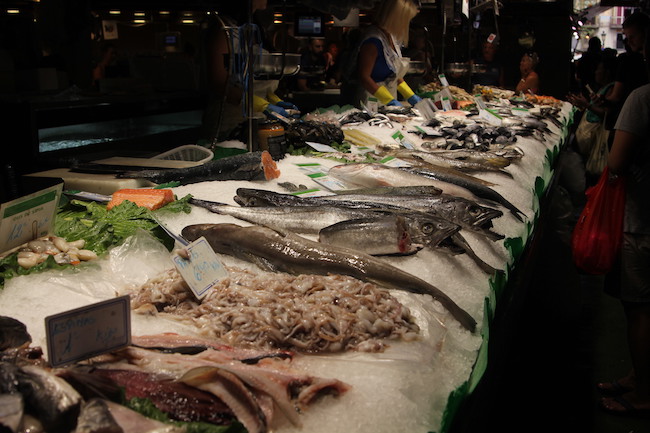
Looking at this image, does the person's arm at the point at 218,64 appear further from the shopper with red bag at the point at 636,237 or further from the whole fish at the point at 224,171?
the shopper with red bag at the point at 636,237

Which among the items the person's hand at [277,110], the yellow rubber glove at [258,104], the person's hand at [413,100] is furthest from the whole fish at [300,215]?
the person's hand at [413,100]

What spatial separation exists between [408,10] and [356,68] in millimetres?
947

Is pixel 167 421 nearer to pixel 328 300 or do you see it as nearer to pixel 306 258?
pixel 328 300

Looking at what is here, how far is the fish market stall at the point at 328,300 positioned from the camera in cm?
143

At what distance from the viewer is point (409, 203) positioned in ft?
9.50

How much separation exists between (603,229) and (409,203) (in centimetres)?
142

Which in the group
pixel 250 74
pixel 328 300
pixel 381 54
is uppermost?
pixel 381 54

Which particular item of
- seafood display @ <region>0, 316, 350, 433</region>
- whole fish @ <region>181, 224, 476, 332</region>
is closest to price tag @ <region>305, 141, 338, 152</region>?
whole fish @ <region>181, 224, 476, 332</region>

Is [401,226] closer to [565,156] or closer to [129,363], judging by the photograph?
[129,363]

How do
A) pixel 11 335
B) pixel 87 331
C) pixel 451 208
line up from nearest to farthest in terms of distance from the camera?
pixel 87 331, pixel 11 335, pixel 451 208

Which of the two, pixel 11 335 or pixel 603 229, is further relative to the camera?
pixel 603 229

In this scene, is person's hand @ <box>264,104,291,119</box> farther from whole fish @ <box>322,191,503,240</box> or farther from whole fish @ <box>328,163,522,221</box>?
whole fish @ <box>322,191,503,240</box>

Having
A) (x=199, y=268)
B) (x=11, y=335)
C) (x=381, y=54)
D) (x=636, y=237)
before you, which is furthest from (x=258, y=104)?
(x=11, y=335)

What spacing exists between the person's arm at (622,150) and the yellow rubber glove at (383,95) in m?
3.93
